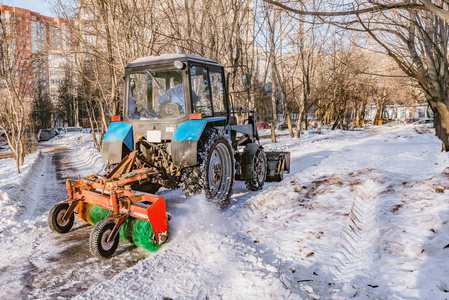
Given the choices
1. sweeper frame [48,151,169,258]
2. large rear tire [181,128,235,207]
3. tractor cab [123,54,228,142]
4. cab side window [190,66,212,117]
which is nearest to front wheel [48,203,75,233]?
sweeper frame [48,151,169,258]

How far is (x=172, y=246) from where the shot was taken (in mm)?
4090

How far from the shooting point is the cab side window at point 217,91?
20.2ft

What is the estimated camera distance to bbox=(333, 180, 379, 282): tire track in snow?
3.48 metres

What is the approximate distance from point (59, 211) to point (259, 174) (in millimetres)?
4269

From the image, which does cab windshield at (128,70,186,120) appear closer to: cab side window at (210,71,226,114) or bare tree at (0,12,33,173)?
cab side window at (210,71,226,114)

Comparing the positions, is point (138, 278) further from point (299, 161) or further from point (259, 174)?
point (299, 161)

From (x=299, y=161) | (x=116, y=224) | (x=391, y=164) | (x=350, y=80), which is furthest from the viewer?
(x=350, y=80)

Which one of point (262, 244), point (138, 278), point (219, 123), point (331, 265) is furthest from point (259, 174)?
point (138, 278)

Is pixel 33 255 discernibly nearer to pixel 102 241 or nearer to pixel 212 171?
pixel 102 241

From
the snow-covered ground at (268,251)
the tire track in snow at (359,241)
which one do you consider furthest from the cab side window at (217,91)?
the tire track in snow at (359,241)

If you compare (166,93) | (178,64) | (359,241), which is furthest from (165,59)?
(359,241)

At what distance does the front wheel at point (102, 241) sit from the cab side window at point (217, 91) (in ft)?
10.1

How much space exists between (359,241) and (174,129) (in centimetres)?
330

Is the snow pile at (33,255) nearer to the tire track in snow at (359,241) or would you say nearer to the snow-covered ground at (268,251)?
the snow-covered ground at (268,251)
